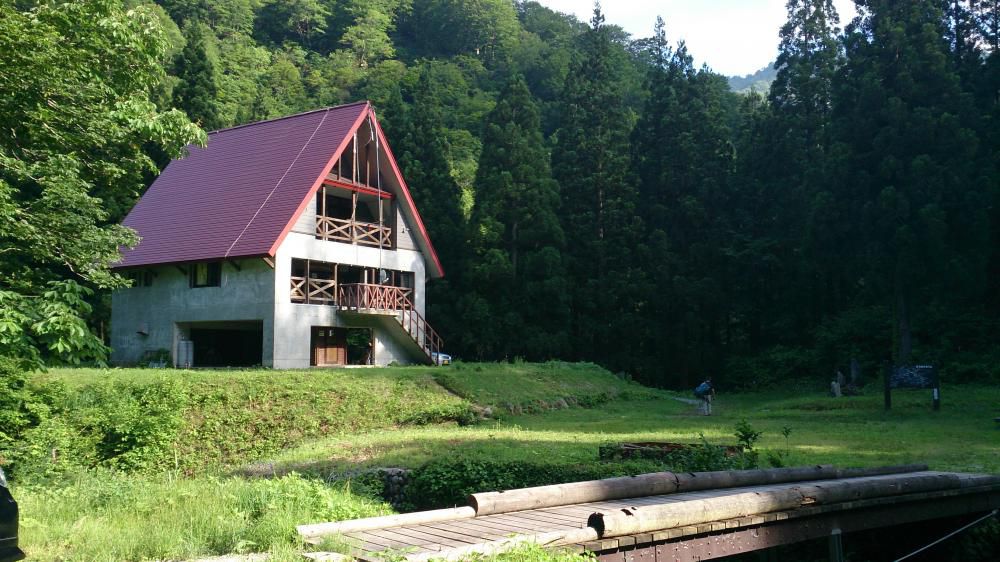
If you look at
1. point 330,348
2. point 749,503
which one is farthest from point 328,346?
point 749,503

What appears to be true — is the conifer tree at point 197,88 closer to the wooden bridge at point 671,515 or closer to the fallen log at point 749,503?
the wooden bridge at point 671,515

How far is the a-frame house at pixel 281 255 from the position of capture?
2564 centimetres

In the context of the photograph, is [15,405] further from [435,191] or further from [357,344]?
[435,191]

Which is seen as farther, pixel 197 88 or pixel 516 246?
pixel 516 246

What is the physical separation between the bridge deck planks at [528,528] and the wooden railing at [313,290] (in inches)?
763

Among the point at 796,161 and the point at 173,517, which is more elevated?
the point at 796,161

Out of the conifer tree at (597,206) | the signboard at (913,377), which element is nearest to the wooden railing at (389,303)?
the conifer tree at (597,206)

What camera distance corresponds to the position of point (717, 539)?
7949 millimetres

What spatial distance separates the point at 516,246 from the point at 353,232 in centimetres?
1222

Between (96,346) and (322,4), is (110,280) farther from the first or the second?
(322,4)

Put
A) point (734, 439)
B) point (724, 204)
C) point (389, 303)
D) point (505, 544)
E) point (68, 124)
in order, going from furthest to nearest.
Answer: point (724, 204) → point (389, 303) → point (734, 439) → point (68, 124) → point (505, 544)

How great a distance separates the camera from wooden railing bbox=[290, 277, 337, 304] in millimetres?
26250

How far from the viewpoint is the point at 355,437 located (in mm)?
18562

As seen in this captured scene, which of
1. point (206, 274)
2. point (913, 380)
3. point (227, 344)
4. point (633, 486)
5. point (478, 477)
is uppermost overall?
point (206, 274)
